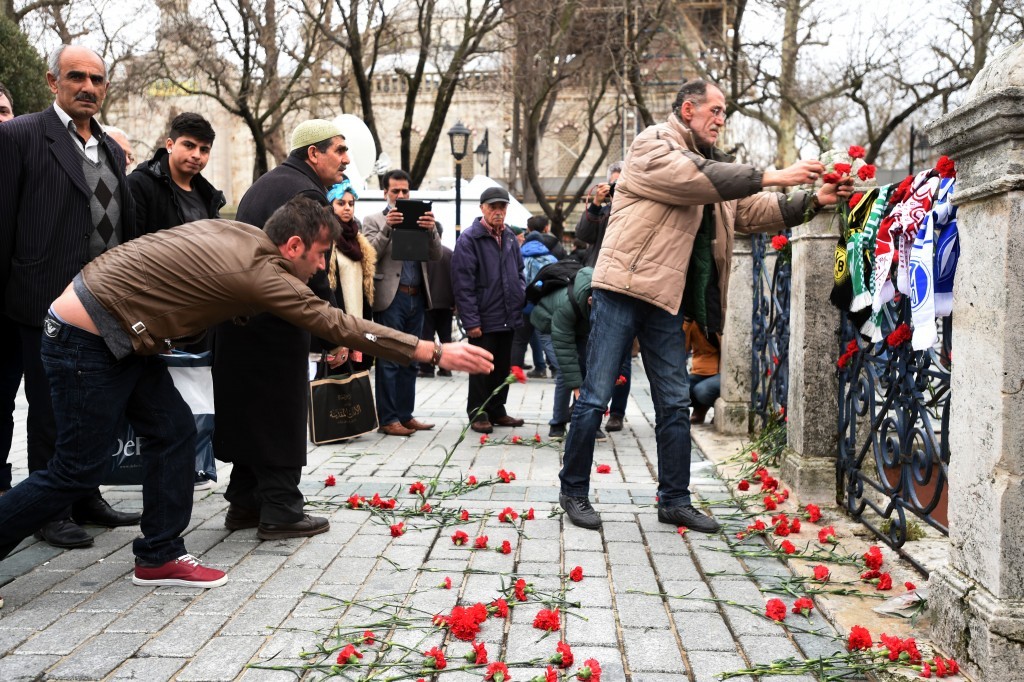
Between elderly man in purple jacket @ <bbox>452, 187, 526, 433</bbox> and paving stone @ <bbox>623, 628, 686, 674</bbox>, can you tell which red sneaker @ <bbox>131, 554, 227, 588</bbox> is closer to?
paving stone @ <bbox>623, 628, 686, 674</bbox>

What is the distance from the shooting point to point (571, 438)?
544 centimetres

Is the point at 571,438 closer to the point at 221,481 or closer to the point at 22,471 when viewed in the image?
the point at 221,481

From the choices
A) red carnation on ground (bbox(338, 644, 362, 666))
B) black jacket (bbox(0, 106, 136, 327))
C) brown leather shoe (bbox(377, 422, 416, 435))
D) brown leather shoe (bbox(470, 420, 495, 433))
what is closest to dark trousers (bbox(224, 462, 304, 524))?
black jacket (bbox(0, 106, 136, 327))

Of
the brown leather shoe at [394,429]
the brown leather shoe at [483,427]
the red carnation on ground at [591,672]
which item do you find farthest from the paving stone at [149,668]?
the brown leather shoe at [483,427]

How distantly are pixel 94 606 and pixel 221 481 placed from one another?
257 cm

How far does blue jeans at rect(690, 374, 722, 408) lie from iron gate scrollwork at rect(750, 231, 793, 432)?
795 millimetres

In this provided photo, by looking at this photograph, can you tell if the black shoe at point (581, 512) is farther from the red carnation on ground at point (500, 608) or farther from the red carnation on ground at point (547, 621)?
the red carnation on ground at point (547, 621)

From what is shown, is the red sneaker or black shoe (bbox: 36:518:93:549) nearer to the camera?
the red sneaker

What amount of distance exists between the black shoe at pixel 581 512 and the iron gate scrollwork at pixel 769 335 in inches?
69.5

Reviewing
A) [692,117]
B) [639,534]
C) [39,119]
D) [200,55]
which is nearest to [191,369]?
[39,119]

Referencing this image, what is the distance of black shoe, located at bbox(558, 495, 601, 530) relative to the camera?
5.32 metres

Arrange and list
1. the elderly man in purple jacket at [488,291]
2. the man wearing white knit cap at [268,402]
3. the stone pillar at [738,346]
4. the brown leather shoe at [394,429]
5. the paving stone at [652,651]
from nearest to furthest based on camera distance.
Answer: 1. the paving stone at [652,651]
2. the man wearing white knit cap at [268,402]
3. the stone pillar at [738,346]
4. the brown leather shoe at [394,429]
5. the elderly man in purple jacket at [488,291]

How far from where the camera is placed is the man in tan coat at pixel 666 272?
16.7 ft

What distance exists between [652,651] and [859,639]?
713 millimetres
